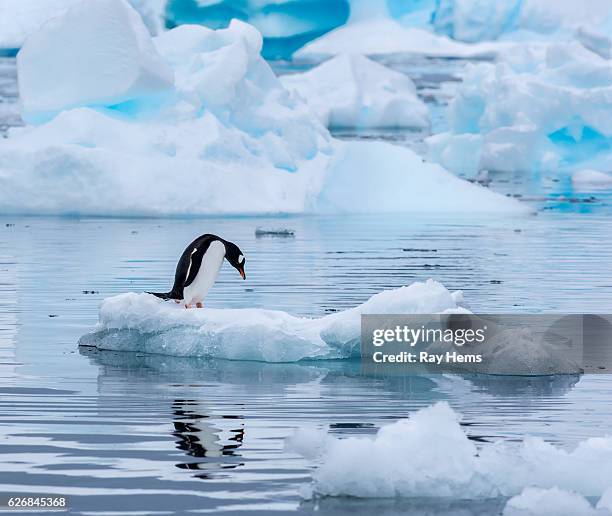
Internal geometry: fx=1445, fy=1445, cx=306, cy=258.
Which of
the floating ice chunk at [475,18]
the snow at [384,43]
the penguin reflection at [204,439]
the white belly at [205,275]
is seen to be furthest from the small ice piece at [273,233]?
the floating ice chunk at [475,18]

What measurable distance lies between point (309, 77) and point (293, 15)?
1978cm

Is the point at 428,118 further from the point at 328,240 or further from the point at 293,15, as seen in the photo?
the point at 328,240

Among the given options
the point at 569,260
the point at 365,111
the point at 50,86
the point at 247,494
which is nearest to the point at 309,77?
the point at 365,111

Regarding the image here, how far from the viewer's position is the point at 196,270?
8.70 metres

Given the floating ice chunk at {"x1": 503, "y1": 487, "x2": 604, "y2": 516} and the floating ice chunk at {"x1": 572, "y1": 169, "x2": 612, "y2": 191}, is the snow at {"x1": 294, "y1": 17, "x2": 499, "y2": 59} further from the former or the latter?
the floating ice chunk at {"x1": 503, "y1": 487, "x2": 604, "y2": 516}

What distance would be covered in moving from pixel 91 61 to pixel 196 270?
10.2 meters

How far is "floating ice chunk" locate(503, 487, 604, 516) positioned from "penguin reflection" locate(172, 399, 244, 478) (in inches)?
47.2

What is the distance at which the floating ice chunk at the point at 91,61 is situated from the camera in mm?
18078

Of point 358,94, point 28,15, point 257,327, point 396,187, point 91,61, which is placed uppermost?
point 28,15

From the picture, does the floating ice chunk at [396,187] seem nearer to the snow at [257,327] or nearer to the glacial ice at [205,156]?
the glacial ice at [205,156]

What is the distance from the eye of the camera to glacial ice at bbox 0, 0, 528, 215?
17328mm

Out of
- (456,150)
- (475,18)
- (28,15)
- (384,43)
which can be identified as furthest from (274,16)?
(456,150)

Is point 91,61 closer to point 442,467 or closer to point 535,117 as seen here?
point 535,117

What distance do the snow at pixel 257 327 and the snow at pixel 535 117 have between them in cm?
1793
